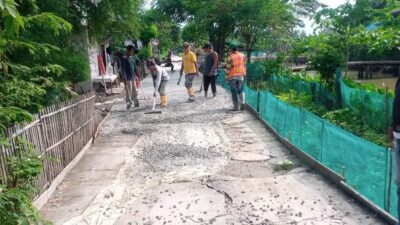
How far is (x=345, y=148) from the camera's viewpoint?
15.4 ft

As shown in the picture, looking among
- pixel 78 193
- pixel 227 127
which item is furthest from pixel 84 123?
pixel 227 127

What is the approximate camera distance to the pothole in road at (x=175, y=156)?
6.24 metres

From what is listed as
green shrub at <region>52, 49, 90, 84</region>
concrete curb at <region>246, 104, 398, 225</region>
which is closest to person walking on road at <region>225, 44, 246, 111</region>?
concrete curb at <region>246, 104, 398, 225</region>

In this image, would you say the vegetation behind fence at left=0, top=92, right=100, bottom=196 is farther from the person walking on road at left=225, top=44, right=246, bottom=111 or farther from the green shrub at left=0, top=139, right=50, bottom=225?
the person walking on road at left=225, top=44, right=246, bottom=111

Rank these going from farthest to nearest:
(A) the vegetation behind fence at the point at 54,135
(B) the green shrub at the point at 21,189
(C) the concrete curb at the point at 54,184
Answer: (C) the concrete curb at the point at 54,184
(A) the vegetation behind fence at the point at 54,135
(B) the green shrub at the point at 21,189

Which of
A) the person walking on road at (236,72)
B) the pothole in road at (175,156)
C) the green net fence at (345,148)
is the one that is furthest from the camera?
the person walking on road at (236,72)

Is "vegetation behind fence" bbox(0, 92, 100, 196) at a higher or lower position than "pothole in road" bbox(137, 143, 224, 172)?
higher

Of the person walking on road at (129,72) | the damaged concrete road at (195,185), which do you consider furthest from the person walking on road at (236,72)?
the person walking on road at (129,72)

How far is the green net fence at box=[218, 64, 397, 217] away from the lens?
4000mm

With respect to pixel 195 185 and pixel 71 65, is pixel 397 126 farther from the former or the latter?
pixel 71 65

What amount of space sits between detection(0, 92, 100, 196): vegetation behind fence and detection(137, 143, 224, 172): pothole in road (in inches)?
46.4

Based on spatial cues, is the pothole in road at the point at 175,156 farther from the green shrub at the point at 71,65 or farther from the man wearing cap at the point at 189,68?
the man wearing cap at the point at 189,68

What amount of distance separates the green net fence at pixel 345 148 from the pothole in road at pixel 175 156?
137 cm

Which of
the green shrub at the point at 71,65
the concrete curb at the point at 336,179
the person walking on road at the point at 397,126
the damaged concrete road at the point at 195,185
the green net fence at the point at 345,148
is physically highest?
the green shrub at the point at 71,65
